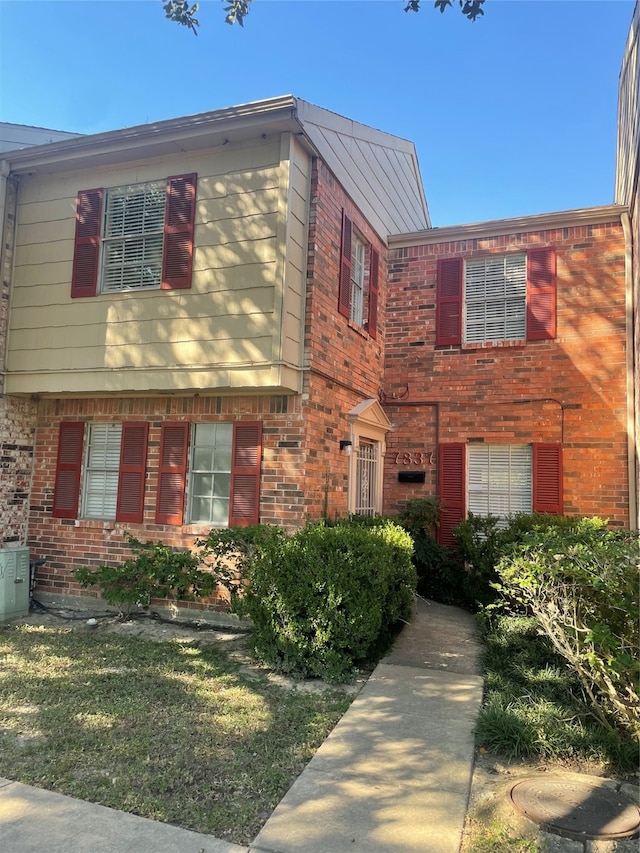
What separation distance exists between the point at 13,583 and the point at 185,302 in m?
4.03

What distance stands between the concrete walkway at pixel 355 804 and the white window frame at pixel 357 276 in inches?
219

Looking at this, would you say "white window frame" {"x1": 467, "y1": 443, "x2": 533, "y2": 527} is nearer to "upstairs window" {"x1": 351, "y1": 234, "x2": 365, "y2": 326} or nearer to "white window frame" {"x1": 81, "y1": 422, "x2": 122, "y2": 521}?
"upstairs window" {"x1": 351, "y1": 234, "x2": 365, "y2": 326}

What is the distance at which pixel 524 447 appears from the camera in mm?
8594

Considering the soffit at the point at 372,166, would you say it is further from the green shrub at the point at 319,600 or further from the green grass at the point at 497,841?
the green grass at the point at 497,841

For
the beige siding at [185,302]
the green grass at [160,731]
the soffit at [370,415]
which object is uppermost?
the beige siding at [185,302]

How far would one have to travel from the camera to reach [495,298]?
899cm

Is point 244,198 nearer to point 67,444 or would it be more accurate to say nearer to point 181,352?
point 181,352

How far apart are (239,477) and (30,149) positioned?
16.4ft

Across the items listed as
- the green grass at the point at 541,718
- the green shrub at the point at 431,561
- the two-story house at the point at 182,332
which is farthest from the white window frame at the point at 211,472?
the green grass at the point at 541,718

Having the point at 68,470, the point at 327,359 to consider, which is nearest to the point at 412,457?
the point at 327,359

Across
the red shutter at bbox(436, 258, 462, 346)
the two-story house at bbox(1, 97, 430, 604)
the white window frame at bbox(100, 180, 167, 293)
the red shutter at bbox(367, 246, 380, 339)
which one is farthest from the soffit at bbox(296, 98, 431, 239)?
the white window frame at bbox(100, 180, 167, 293)

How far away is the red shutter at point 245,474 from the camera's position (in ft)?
22.3

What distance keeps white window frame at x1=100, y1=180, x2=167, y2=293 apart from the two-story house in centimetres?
2

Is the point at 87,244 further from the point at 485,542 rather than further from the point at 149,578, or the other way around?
the point at 485,542
